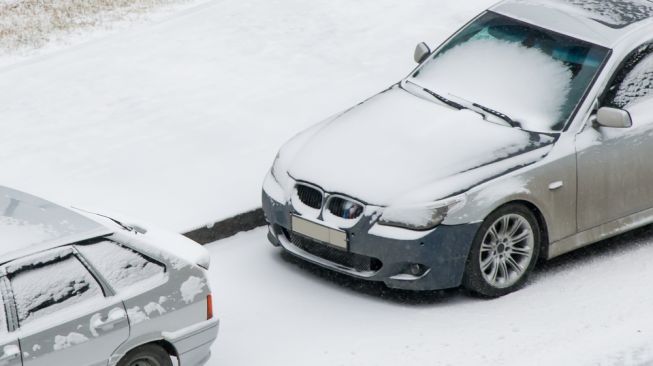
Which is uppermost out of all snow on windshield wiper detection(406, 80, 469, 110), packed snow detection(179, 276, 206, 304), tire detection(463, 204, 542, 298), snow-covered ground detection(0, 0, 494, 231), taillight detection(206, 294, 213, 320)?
packed snow detection(179, 276, 206, 304)

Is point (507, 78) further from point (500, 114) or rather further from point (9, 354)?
point (9, 354)

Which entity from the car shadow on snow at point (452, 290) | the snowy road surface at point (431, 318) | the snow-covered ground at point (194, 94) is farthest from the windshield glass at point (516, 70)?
the snow-covered ground at point (194, 94)

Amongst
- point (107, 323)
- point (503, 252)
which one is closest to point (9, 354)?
point (107, 323)

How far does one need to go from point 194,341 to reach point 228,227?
260 cm

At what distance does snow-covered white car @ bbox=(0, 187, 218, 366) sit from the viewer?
24.2 ft

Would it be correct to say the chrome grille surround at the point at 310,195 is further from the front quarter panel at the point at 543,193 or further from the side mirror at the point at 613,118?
the side mirror at the point at 613,118

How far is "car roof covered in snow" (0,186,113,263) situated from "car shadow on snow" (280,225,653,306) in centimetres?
243

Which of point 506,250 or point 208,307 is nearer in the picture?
point 208,307

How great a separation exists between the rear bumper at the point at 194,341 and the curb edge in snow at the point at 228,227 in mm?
2245

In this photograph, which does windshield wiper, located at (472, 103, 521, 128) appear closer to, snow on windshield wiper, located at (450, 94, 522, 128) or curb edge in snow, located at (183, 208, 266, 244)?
snow on windshield wiper, located at (450, 94, 522, 128)

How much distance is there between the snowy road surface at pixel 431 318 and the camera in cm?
874

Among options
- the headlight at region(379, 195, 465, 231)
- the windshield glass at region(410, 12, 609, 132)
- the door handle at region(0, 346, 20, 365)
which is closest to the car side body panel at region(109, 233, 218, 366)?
the door handle at region(0, 346, 20, 365)

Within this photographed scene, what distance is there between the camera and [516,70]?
10383 millimetres

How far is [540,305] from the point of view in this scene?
9.43m
